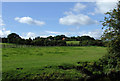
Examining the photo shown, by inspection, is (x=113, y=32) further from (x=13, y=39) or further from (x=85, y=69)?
(x=13, y=39)

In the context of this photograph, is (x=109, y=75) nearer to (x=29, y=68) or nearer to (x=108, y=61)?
(x=108, y=61)

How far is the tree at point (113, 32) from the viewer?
1009cm

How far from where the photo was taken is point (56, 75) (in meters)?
9.31

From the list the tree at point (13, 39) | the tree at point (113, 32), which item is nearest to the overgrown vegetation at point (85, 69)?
the tree at point (113, 32)

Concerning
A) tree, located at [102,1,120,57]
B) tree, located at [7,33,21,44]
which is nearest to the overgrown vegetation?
tree, located at [102,1,120,57]

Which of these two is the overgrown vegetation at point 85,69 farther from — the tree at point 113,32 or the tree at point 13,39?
the tree at point 13,39

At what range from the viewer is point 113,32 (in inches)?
403

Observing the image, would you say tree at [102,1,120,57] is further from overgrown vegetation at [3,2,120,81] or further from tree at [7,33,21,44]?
tree at [7,33,21,44]

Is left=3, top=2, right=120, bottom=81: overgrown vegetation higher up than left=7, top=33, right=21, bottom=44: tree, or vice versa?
left=7, top=33, right=21, bottom=44: tree

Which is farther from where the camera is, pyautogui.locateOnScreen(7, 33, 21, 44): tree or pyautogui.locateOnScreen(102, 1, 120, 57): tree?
pyautogui.locateOnScreen(7, 33, 21, 44): tree

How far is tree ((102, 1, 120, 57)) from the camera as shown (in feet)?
33.1

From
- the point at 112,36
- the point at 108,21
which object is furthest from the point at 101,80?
the point at 108,21

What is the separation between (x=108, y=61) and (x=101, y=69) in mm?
1385

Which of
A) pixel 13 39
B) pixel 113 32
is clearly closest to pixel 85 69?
pixel 113 32
